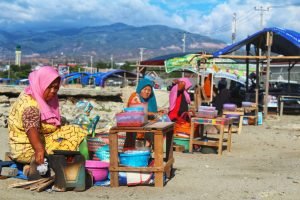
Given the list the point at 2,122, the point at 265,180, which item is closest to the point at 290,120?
the point at 2,122

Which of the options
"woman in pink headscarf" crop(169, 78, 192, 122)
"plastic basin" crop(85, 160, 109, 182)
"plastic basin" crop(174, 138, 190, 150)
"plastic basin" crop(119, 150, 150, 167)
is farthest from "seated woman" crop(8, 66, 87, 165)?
"woman in pink headscarf" crop(169, 78, 192, 122)

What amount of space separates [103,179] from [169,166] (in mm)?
840

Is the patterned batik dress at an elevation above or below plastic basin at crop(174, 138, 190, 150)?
above

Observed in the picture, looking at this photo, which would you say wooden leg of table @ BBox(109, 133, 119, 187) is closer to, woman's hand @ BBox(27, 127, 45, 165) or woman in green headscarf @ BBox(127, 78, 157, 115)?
woman's hand @ BBox(27, 127, 45, 165)

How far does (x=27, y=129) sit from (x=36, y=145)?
0.70 ft

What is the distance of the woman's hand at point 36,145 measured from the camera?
5379mm

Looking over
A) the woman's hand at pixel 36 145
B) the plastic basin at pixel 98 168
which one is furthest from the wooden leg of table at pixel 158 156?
the woman's hand at pixel 36 145

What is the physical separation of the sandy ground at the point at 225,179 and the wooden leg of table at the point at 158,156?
11 centimetres

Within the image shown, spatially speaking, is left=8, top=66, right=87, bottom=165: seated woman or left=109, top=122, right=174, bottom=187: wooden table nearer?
left=8, top=66, right=87, bottom=165: seated woman

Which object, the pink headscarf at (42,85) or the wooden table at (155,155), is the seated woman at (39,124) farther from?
the wooden table at (155,155)

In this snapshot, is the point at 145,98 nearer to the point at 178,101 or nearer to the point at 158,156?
the point at 178,101

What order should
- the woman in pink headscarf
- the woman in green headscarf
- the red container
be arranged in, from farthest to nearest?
the woman in pink headscarf < the woman in green headscarf < the red container

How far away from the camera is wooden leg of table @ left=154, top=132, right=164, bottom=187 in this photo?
559 cm

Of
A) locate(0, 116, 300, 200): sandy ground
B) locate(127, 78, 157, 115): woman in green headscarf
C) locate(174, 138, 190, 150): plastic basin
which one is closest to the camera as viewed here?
locate(0, 116, 300, 200): sandy ground
